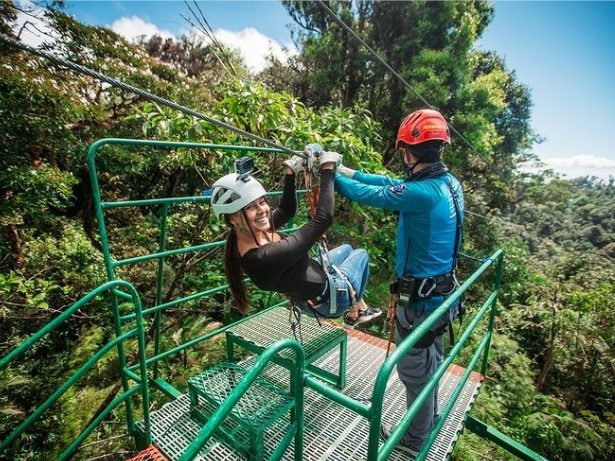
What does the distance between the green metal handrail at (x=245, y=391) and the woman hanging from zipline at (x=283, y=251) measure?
922 mm

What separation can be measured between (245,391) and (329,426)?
177cm

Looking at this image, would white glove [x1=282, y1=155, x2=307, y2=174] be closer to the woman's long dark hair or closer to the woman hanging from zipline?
the woman hanging from zipline

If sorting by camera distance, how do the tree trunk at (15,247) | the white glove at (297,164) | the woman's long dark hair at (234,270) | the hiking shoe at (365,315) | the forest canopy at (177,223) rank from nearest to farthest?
1. the woman's long dark hair at (234,270)
2. the white glove at (297,164)
3. the hiking shoe at (365,315)
4. the forest canopy at (177,223)
5. the tree trunk at (15,247)

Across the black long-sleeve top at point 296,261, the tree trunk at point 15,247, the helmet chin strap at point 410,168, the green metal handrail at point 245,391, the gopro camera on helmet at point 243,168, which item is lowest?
the tree trunk at point 15,247

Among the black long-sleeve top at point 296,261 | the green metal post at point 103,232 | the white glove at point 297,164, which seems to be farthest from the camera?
the white glove at point 297,164

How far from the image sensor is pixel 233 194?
2.47 m

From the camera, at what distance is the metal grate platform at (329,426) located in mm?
2533

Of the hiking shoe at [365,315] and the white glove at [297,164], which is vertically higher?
the white glove at [297,164]

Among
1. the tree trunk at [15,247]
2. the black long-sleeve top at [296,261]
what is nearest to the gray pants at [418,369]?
the black long-sleeve top at [296,261]

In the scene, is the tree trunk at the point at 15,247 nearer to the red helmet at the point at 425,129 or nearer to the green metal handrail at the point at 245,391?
the green metal handrail at the point at 245,391

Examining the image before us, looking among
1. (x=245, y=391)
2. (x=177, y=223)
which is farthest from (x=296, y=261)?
(x=177, y=223)

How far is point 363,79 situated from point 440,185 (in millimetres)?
12177

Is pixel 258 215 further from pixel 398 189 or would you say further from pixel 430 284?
pixel 430 284

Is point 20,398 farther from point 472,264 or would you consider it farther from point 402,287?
point 472,264
